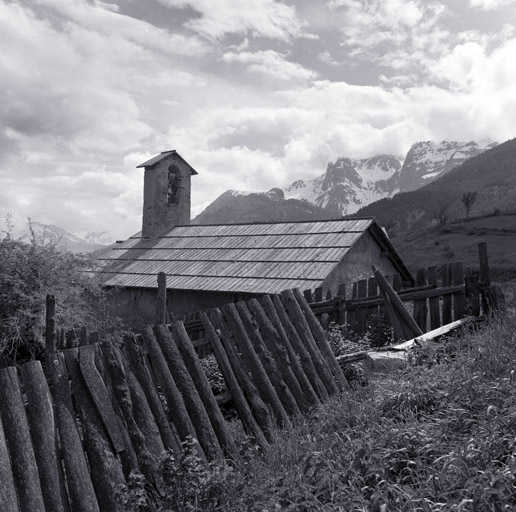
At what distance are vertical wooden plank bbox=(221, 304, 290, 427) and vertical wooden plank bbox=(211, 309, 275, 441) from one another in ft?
0.20

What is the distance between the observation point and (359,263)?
13688 millimetres

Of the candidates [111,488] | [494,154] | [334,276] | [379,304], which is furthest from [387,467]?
[494,154]

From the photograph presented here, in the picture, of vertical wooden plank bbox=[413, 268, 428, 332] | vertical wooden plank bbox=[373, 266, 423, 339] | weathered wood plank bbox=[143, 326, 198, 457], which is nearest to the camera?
weathered wood plank bbox=[143, 326, 198, 457]

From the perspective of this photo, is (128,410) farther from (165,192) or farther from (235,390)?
(165,192)

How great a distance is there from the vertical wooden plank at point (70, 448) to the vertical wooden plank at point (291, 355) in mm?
2079

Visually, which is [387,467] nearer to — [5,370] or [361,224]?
[5,370]

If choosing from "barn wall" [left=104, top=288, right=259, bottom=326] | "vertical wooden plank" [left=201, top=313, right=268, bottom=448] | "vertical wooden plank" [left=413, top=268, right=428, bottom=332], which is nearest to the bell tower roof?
"barn wall" [left=104, top=288, right=259, bottom=326]

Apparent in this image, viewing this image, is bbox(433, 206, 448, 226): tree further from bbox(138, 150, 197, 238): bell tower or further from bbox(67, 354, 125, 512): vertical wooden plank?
bbox(67, 354, 125, 512): vertical wooden plank

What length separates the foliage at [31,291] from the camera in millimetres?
10087

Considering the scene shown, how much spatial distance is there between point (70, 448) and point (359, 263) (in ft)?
37.3

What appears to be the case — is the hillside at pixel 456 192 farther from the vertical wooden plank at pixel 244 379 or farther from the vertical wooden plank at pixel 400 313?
the vertical wooden plank at pixel 244 379

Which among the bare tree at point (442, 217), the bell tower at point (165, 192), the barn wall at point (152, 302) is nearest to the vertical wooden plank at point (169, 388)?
the barn wall at point (152, 302)

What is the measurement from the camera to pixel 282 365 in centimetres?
461

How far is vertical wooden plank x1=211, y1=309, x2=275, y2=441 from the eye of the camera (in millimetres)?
4129
